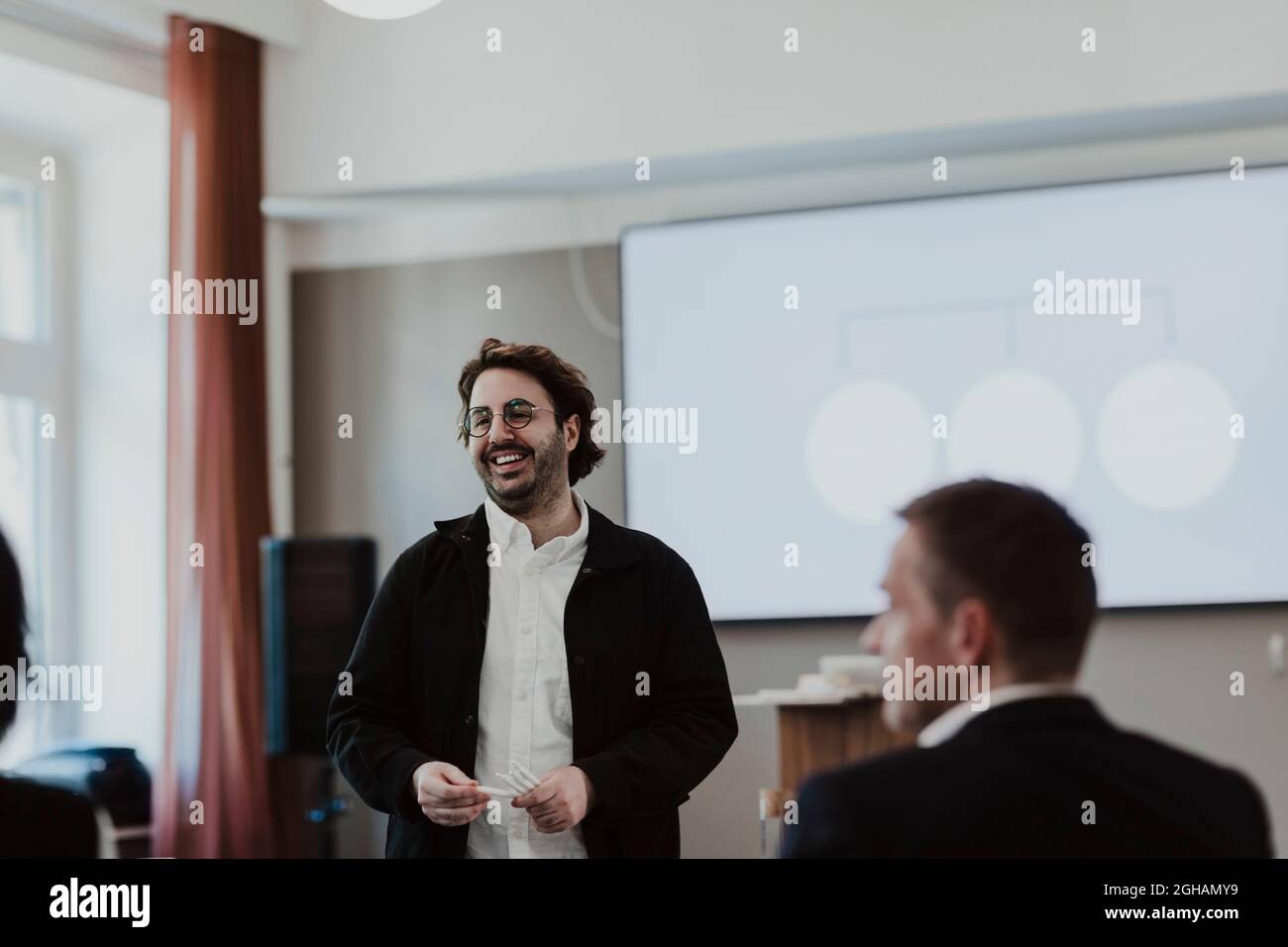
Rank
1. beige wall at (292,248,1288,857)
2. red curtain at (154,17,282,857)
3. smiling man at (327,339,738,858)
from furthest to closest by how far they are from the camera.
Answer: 1. red curtain at (154,17,282,857)
2. beige wall at (292,248,1288,857)
3. smiling man at (327,339,738,858)

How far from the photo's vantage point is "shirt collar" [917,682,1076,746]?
6.03 ft

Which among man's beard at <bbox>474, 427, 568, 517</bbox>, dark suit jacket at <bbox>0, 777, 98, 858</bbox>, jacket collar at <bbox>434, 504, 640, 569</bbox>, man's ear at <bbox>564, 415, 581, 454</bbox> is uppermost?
man's ear at <bbox>564, 415, 581, 454</bbox>

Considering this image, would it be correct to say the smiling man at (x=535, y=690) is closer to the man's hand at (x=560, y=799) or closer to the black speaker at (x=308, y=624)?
the man's hand at (x=560, y=799)

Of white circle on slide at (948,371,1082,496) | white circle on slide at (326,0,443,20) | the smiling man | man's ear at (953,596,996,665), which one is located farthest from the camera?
white circle on slide at (948,371,1082,496)

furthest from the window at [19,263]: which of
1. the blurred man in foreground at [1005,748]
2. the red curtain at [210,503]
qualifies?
the blurred man in foreground at [1005,748]

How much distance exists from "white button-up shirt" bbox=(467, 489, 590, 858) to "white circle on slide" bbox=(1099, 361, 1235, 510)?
1771mm

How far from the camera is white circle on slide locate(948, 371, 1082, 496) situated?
346 cm

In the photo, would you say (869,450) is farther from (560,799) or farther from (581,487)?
(560,799)

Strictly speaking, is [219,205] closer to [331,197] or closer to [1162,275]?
[331,197]

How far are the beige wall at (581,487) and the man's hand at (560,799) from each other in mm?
930

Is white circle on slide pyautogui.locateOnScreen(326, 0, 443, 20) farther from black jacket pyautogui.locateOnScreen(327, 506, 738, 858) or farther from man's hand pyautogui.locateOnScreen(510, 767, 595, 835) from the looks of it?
man's hand pyautogui.locateOnScreen(510, 767, 595, 835)

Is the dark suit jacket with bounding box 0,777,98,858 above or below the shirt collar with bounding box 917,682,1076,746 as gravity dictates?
below

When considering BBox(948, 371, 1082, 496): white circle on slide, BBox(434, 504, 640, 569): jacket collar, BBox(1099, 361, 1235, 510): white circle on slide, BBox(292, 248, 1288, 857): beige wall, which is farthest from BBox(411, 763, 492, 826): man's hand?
BBox(1099, 361, 1235, 510): white circle on slide

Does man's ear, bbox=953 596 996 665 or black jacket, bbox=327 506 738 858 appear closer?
man's ear, bbox=953 596 996 665
